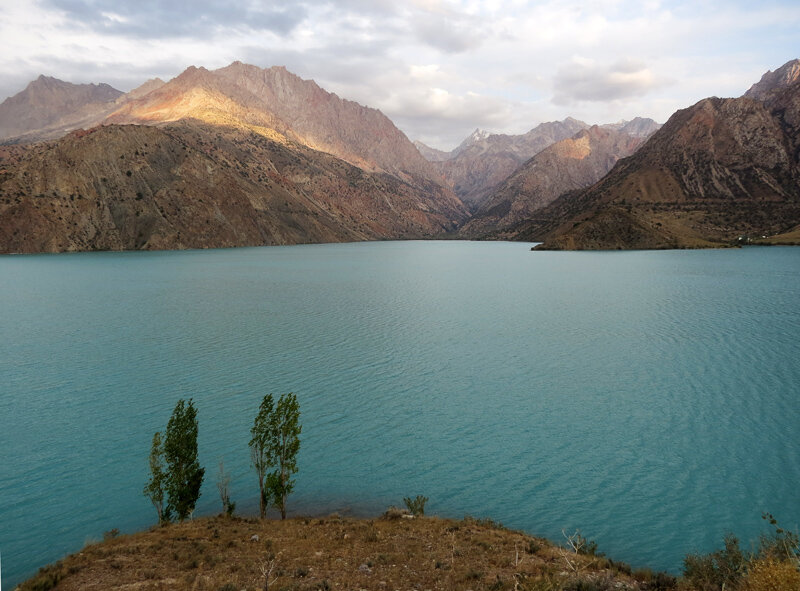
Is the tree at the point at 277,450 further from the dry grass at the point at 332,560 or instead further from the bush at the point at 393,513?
the bush at the point at 393,513

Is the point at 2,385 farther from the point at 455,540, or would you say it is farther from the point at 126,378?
the point at 455,540

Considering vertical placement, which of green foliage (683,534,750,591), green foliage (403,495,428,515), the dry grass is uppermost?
green foliage (683,534,750,591)

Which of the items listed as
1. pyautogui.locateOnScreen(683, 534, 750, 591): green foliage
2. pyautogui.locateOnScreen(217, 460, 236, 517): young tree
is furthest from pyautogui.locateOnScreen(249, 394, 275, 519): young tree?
pyautogui.locateOnScreen(683, 534, 750, 591): green foliage

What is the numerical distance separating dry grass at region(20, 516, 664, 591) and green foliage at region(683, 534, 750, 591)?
6.15ft

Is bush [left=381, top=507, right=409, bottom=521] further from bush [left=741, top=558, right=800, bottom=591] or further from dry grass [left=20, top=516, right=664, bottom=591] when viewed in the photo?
bush [left=741, top=558, right=800, bottom=591]

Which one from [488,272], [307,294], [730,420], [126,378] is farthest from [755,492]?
[488,272]

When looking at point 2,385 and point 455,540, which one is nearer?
point 455,540

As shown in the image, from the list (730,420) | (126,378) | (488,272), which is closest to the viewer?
(730,420)

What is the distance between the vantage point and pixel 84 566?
1664 cm

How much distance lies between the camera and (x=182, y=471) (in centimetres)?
2273

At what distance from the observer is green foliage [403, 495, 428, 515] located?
2200 cm

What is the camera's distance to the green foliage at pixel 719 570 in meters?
14.2

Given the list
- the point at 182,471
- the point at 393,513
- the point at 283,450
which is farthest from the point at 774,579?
the point at 182,471

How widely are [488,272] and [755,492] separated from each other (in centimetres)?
11067
